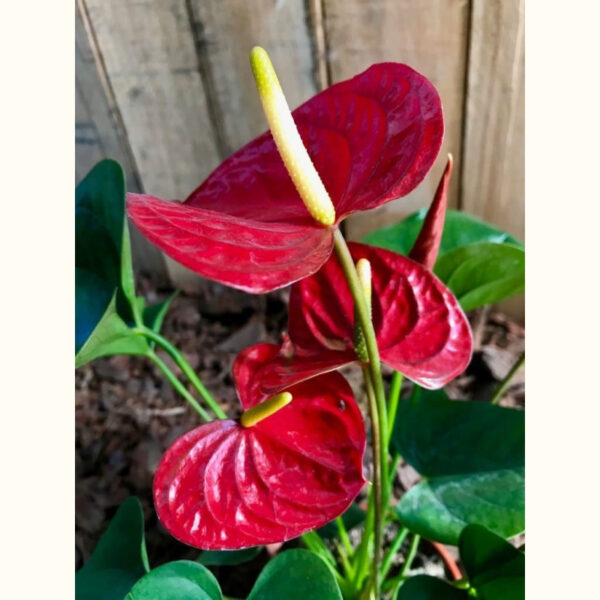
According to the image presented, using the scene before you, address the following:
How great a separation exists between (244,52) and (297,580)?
21.4 inches

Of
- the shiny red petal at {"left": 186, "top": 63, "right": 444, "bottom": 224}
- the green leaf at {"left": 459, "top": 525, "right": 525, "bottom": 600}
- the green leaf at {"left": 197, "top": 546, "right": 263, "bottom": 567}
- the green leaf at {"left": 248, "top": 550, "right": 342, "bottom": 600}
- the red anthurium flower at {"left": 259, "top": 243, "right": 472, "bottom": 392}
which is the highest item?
the shiny red petal at {"left": 186, "top": 63, "right": 444, "bottom": 224}

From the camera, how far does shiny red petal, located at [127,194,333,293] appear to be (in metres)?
0.37

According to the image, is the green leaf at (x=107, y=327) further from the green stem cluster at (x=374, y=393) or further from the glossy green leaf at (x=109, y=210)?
the green stem cluster at (x=374, y=393)

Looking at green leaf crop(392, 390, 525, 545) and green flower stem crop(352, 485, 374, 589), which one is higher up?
green leaf crop(392, 390, 525, 545)

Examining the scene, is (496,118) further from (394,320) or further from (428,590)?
(428,590)

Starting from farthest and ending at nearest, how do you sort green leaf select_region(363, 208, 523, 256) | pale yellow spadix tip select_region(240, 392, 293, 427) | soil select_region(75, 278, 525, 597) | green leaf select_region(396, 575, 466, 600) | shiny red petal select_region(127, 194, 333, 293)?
soil select_region(75, 278, 525, 597) < green leaf select_region(363, 208, 523, 256) < green leaf select_region(396, 575, 466, 600) < pale yellow spadix tip select_region(240, 392, 293, 427) < shiny red petal select_region(127, 194, 333, 293)

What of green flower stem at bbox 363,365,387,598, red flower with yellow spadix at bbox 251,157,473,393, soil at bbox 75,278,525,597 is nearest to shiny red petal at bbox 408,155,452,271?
red flower with yellow spadix at bbox 251,157,473,393

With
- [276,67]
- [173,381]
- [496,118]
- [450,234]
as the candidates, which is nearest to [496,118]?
[496,118]

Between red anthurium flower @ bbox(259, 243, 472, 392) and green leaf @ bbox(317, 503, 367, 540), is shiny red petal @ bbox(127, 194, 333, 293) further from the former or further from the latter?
green leaf @ bbox(317, 503, 367, 540)

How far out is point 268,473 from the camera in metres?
0.53

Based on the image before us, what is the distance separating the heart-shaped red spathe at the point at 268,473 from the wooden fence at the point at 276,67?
38cm

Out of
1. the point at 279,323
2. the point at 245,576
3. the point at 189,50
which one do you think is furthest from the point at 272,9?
the point at 245,576

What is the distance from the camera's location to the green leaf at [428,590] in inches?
24.3

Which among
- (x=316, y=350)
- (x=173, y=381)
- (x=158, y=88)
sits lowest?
(x=173, y=381)
